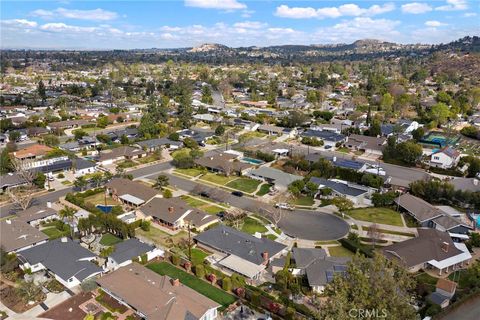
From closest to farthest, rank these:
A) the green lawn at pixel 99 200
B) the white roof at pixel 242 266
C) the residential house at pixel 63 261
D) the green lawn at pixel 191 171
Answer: the residential house at pixel 63 261, the white roof at pixel 242 266, the green lawn at pixel 99 200, the green lawn at pixel 191 171

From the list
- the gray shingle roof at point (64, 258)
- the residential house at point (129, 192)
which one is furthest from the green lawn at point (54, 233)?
the residential house at point (129, 192)

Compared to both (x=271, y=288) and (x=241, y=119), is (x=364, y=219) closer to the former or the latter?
(x=271, y=288)

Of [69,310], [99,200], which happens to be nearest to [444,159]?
[99,200]

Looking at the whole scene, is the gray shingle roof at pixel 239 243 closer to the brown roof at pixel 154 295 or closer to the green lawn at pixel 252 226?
the green lawn at pixel 252 226

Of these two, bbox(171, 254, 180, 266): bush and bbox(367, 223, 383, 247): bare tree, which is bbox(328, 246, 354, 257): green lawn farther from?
bbox(171, 254, 180, 266): bush

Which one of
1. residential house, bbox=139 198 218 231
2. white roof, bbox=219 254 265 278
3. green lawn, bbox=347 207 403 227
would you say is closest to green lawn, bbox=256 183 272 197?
residential house, bbox=139 198 218 231

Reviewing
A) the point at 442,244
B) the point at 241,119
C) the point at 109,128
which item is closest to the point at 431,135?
the point at 241,119
